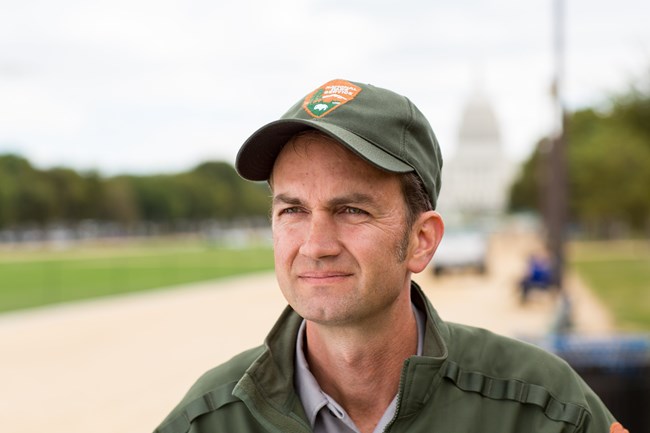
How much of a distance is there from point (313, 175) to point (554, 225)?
17285 millimetres

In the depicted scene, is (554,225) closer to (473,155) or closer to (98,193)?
(98,193)

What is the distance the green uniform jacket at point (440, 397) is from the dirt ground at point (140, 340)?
5.18m

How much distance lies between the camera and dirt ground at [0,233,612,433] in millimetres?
10195

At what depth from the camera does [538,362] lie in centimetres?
235

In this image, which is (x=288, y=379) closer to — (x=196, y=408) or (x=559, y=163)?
(x=196, y=408)

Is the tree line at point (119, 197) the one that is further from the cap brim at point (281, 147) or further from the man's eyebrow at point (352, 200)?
the man's eyebrow at point (352, 200)

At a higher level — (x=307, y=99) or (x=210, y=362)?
(x=307, y=99)

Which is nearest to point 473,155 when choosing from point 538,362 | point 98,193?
point 98,193

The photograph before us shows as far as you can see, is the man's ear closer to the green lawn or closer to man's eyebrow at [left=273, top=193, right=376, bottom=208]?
man's eyebrow at [left=273, top=193, right=376, bottom=208]

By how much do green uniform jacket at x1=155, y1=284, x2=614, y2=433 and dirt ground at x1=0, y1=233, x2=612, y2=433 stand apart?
5.18 meters

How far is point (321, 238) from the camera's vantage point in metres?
2.17

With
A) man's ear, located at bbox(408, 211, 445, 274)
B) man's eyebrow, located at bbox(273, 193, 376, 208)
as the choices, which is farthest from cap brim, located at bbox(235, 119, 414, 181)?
man's ear, located at bbox(408, 211, 445, 274)

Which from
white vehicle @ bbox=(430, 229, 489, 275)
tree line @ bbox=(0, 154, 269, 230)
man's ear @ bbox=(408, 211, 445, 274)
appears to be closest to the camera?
man's ear @ bbox=(408, 211, 445, 274)

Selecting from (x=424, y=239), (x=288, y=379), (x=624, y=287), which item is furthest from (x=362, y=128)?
(x=624, y=287)
